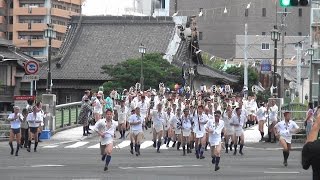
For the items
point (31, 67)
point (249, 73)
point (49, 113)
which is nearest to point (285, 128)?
point (31, 67)

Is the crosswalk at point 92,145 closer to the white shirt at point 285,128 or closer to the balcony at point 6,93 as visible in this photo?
the white shirt at point 285,128

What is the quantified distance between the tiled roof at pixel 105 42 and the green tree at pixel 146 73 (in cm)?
517

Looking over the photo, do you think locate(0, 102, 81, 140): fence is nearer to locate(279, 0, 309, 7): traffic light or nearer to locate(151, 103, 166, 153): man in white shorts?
locate(151, 103, 166, 153): man in white shorts

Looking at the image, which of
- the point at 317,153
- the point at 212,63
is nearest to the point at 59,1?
the point at 212,63

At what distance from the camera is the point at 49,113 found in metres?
39.4

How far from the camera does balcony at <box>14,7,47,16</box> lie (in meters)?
89.4

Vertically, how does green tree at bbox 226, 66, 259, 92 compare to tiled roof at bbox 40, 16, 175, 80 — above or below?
below

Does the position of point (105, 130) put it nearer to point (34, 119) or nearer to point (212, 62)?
point (34, 119)

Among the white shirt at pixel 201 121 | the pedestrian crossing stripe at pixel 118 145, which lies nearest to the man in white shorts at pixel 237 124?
the white shirt at pixel 201 121

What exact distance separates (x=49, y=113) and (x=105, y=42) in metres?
33.7

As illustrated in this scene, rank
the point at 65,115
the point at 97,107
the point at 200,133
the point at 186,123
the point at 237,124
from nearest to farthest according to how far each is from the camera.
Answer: the point at 200,133 < the point at 186,123 < the point at 237,124 < the point at 97,107 < the point at 65,115

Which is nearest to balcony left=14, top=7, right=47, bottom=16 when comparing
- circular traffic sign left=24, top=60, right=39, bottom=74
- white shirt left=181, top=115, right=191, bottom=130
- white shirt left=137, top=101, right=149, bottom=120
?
white shirt left=137, top=101, right=149, bottom=120

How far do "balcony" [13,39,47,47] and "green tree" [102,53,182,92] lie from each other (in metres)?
27.5

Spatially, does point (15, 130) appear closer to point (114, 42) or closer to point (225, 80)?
point (114, 42)
